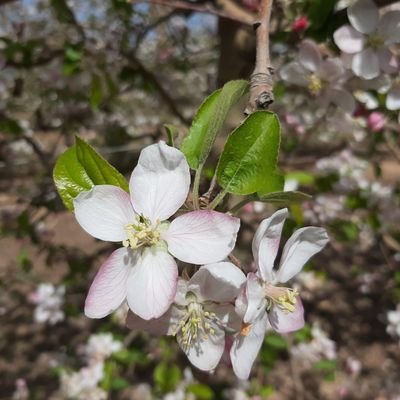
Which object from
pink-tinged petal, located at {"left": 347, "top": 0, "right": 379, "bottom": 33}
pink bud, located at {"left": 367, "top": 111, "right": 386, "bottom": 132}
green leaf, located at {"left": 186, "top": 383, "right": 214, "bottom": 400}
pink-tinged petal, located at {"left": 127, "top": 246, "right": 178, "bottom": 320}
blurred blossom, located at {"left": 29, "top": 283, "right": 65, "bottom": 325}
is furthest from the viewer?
blurred blossom, located at {"left": 29, "top": 283, "right": 65, "bottom": 325}

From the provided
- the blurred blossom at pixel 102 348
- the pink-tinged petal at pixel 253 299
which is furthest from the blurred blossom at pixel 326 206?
the pink-tinged petal at pixel 253 299

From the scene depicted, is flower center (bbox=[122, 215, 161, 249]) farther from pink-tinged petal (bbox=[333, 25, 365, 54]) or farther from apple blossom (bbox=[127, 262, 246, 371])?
pink-tinged petal (bbox=[333, 25, 365, 54])

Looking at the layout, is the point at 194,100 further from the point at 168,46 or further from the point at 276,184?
the point at 276,184

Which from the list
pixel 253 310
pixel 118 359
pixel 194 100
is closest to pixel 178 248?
pixel 253 310

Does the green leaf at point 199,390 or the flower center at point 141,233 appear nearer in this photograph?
the flower center at point 141,233

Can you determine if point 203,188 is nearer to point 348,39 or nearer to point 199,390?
point 348,39

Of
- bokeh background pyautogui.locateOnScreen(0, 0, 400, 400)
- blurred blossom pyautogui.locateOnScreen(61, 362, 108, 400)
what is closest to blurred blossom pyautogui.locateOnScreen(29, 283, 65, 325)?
bokeh background pyautogui.locateOnScreen(0, 0, 400, 400)

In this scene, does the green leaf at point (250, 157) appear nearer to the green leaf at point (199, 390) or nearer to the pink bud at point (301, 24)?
the pink bud at point (301, 24)
